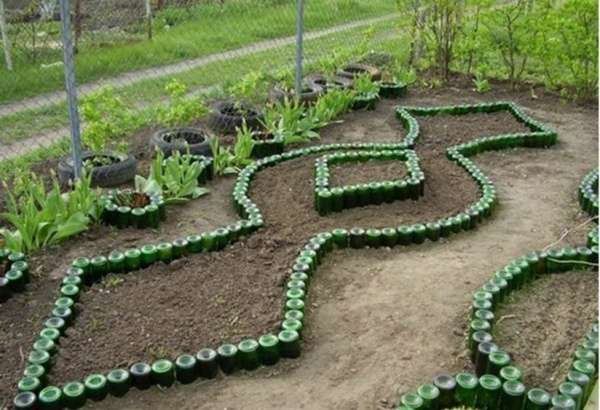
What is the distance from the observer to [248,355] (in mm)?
4285

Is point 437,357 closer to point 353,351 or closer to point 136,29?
point 353,351

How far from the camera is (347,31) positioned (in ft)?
50.6

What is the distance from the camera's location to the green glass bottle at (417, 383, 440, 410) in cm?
381

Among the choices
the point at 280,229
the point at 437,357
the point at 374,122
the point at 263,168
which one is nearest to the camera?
the point at 437,357

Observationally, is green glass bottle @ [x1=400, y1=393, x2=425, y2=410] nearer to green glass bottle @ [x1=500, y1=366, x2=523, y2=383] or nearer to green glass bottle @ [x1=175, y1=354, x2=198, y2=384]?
green glass bottle @ [x1=500, y1=366, x2=523, y2=383]

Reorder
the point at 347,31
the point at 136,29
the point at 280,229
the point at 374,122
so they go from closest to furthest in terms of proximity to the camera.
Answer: the point at 280,229
the point at 374,122
the point at 136,29
the point at 347,31

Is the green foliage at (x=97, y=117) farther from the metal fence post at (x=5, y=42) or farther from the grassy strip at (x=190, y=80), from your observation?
the metal fence post at (x=5, y=42)

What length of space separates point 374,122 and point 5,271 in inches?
213

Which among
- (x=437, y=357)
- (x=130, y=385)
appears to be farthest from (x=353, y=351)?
(x=130, y=385)

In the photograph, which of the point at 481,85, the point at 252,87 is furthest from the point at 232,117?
the point at 481,85

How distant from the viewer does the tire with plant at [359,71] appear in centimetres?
1092

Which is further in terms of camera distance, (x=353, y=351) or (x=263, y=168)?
(x=263, y=168)

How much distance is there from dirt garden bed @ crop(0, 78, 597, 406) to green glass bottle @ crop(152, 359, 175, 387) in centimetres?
17

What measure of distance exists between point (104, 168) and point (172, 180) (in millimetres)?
755
